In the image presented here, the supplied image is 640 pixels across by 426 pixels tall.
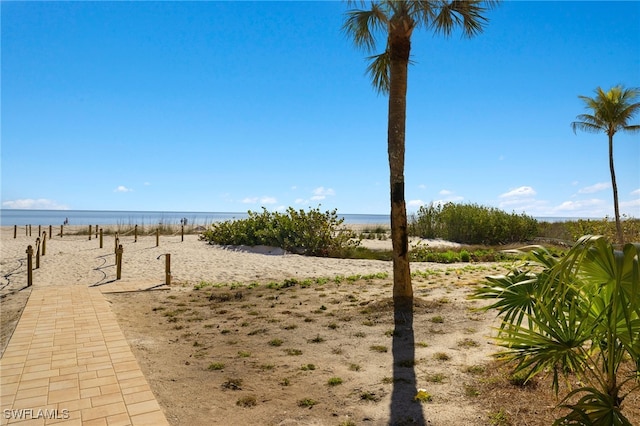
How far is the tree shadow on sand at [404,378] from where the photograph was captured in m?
3.65

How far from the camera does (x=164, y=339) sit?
622cm

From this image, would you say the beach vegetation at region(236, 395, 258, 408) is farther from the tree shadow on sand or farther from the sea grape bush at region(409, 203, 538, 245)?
the sea grape bush at region(409, 203, 538, 245)

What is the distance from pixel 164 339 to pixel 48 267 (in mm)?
9323

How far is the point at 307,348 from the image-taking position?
18.4 feet

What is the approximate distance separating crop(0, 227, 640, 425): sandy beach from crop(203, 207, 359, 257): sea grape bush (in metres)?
5.92

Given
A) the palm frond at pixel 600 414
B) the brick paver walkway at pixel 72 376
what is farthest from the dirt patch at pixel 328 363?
the palm frond at pixel 600 414

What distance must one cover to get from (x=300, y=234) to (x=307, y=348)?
41.2 ft

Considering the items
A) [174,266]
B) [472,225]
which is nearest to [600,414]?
[174,266]

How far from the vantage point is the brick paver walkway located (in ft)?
12.3

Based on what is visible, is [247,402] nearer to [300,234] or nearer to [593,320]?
[593,320]

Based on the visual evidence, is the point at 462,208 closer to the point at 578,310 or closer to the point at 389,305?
the point at 389,305

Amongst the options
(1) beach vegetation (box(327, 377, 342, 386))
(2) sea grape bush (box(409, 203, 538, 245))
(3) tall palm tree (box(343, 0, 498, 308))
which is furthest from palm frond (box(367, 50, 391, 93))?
(2) sea grape bush (box(409, 203, 538, 245))

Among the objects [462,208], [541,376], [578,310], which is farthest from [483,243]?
[578,310]

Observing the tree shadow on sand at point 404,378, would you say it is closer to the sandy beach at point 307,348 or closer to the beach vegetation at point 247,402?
the sandy beach at point 307,348
